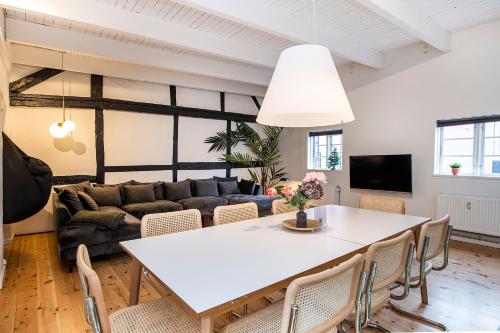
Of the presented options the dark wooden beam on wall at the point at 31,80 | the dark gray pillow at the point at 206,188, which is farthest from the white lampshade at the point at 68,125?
the dark gray pillow at the point at 206,188

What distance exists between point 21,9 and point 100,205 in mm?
2767

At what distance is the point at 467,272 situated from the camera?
3172mm

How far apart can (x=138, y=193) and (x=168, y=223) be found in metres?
3.03

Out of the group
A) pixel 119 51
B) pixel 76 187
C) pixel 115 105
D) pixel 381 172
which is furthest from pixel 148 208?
pixel 381 172

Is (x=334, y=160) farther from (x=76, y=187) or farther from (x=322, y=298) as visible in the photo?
(x=322, y=298)

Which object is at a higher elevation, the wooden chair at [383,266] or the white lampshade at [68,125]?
the white lampshade at [68,125]

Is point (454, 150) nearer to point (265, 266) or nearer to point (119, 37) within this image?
point (265, 266)

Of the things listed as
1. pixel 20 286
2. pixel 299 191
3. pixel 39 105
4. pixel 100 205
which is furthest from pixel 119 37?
pixel 299 191

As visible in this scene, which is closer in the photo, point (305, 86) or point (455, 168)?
point (305, 86)

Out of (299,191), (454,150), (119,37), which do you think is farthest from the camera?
(454,150)

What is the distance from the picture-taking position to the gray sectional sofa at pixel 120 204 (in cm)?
327

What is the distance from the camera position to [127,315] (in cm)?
149

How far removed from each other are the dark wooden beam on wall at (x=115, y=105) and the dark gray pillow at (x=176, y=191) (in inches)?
58.6

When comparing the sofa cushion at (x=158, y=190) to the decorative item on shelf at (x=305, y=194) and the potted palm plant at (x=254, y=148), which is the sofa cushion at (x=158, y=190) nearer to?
the potted palm plant at (x=254, y=148)
